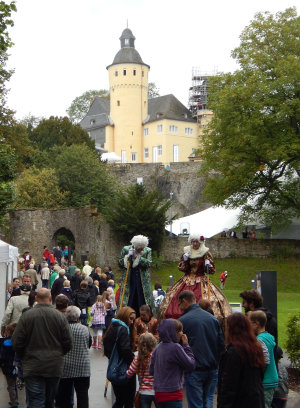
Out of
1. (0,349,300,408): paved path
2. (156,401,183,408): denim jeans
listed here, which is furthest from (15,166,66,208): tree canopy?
(156,401,183,408): denim jeans

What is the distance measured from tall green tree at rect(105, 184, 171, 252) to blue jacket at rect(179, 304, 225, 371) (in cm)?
3277

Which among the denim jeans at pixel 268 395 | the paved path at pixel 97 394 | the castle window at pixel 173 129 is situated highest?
the castle window at pixel 173 129

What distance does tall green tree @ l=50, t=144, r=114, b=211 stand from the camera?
179ft

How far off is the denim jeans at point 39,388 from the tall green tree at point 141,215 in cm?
3280

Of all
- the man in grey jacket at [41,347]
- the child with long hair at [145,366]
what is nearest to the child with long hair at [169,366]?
the child with long hair at [145,366]

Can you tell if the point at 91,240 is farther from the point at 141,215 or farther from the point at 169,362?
the point at 169,362

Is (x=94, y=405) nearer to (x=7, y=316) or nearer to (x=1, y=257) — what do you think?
(x=7, y=316)

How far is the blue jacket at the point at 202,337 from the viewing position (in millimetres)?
7859

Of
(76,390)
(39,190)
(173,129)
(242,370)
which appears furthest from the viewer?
(173,129)

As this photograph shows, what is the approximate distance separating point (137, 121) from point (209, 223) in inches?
1981

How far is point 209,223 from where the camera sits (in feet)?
141

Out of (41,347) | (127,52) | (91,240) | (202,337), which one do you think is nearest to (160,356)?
(202,337)

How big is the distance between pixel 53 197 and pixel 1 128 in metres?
14.3

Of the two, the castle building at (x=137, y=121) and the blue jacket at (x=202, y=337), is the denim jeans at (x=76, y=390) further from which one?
the castle building at (x=137, y=121)
